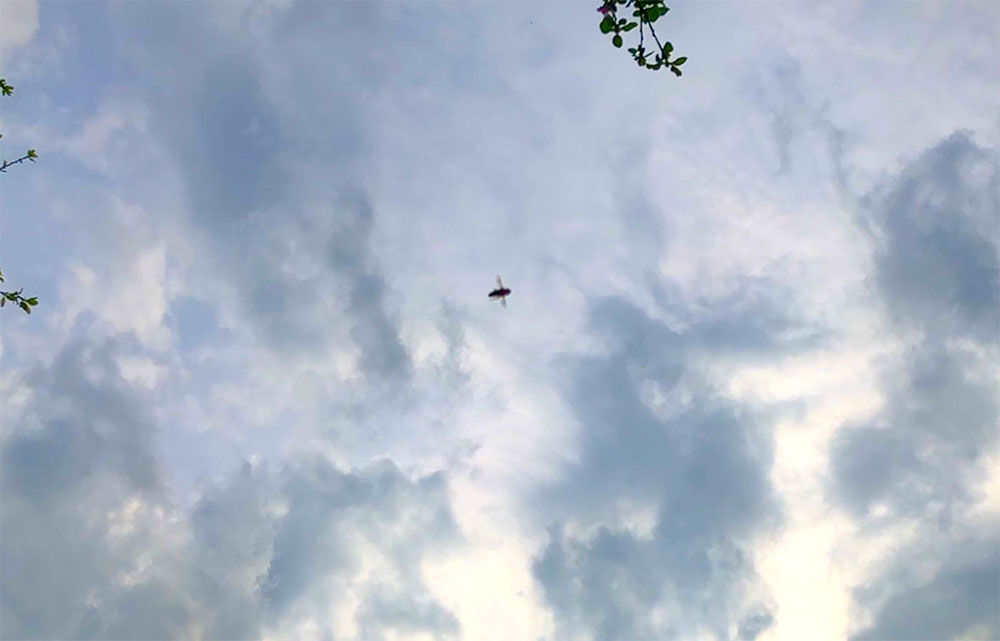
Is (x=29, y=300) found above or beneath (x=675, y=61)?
beneath

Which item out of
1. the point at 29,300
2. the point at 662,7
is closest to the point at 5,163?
the point at 29,300

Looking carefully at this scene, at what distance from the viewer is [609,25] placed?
1522cm

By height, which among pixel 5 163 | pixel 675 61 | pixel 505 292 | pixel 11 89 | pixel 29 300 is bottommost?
pixel 29 300

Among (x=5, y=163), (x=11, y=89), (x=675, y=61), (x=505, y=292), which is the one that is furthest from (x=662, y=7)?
(x=505, y=292)

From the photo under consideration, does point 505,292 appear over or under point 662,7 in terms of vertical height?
over

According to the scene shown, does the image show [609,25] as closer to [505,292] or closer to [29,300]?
[29,300]

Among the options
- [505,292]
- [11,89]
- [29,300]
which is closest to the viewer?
[29,300]

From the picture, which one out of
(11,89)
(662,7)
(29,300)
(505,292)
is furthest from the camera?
(505,292)

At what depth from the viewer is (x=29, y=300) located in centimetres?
1603

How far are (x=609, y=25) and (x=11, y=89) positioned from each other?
1794 cm

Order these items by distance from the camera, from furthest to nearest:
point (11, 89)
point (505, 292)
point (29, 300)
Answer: point (505, 292) < point (11, 89) < point (29, 300)

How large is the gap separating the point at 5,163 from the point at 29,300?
363 centimetres

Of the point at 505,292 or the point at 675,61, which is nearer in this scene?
the point at 675,61

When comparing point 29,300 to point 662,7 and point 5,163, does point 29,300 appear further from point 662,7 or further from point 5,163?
point 662,7
